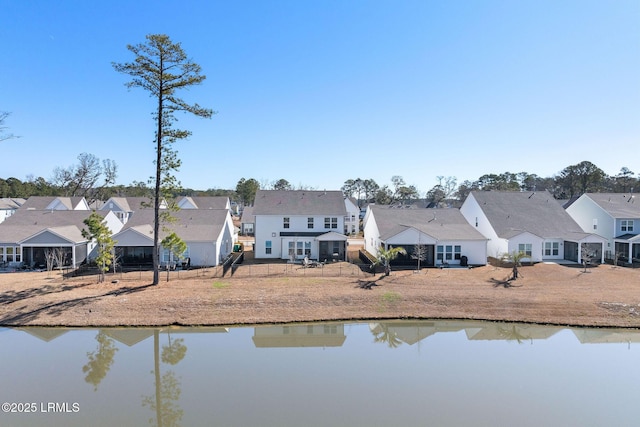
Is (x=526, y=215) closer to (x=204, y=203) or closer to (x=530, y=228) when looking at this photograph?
(x=530, y=228)

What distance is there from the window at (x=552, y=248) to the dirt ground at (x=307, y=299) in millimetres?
5307

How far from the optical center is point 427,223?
3159 centimetres

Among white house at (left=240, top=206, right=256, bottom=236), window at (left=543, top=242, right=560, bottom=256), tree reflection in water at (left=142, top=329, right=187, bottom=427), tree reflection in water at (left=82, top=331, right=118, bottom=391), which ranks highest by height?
white house at (left=240, top=206, right=256, bottom=236)

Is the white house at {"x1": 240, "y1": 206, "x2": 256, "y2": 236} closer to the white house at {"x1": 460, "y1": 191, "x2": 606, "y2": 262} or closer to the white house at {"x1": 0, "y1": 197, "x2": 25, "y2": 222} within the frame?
the white house at {"x1": 460, "y1": 191, "x2": 606, "y2": 262}

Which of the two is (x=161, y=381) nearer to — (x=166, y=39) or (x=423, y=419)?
(x=423, y=419)

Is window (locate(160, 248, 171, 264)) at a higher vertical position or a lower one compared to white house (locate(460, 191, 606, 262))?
lower

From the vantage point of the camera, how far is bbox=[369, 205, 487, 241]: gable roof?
94.1 feet

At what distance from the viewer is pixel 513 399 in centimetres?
1125

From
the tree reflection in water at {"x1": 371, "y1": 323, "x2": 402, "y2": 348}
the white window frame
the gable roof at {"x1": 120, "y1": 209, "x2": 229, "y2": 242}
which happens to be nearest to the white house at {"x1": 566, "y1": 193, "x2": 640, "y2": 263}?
the white window frame

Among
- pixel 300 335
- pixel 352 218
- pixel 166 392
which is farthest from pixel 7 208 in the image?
pixel 166 392

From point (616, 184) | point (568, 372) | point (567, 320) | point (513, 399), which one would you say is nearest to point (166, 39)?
point (513, 399)

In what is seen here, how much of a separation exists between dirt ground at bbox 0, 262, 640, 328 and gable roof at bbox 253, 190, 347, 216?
7542 mm

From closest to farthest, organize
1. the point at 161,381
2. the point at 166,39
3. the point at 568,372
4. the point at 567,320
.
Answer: the point at 161,381
the point at 568,372
the point at 567,320
the point at 166,39

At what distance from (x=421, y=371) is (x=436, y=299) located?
7.77 metres
